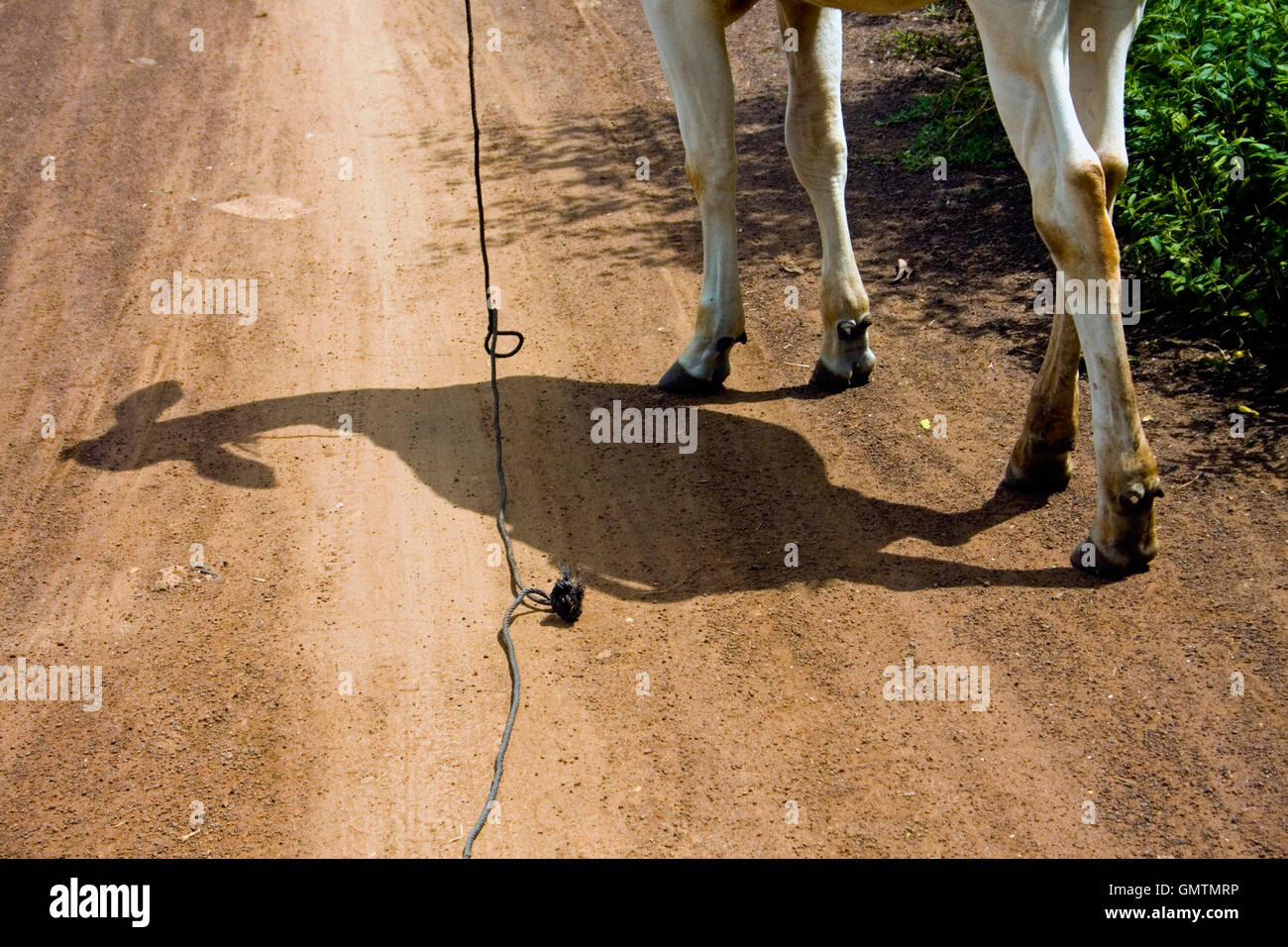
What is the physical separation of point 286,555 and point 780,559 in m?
1.92

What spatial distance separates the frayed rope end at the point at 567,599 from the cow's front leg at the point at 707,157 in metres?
1.71

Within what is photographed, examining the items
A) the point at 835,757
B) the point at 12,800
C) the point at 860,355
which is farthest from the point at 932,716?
the point at 12,800

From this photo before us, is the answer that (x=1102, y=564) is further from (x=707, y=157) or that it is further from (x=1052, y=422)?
(x=707, y=157)

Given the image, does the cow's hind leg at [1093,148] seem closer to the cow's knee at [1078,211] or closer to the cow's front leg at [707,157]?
the cow's knee at [1078,211]

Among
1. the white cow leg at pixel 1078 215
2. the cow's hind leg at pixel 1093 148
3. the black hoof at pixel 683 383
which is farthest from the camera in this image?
the black hoof at pixel 683 383

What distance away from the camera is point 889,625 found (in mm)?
4230

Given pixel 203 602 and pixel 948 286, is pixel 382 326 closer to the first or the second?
pixel 203 602

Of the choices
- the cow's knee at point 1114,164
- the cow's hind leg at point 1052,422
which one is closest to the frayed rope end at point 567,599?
the cow's hind leg at point 1052,422

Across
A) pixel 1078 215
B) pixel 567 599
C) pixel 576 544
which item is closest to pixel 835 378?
pixel 576 544

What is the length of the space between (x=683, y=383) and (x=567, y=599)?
1.77 meters

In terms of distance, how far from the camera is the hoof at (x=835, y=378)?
5.79 metres

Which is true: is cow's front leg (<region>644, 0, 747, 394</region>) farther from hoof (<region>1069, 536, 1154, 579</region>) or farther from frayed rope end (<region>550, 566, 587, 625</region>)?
hoof (<region>1069, 536, 1154, 579</region>)

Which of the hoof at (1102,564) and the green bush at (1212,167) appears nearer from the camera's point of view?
the hoof at (1102,564)

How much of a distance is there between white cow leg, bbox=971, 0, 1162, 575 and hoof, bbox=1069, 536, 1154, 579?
7 centimetres
